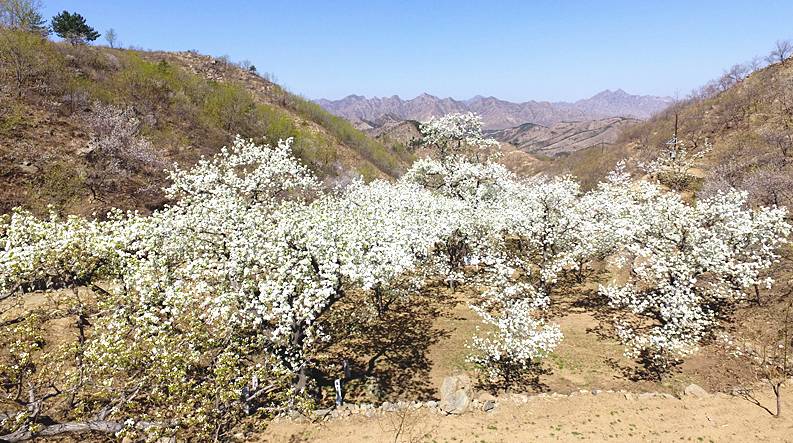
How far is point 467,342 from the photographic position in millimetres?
25156

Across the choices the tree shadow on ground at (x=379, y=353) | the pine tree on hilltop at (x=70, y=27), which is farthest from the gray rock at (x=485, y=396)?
the pine tree on hilltop at (x=70, y=27)

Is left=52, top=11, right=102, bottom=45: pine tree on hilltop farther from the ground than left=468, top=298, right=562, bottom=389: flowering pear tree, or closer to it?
farther from the ground

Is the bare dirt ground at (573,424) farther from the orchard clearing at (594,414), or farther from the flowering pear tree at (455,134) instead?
the flowering pear tree at (455,134)

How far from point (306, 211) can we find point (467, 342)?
547 inches

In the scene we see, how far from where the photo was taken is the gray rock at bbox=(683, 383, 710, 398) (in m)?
19.2

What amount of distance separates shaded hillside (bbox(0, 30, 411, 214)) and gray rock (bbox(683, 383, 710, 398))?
47.0 m

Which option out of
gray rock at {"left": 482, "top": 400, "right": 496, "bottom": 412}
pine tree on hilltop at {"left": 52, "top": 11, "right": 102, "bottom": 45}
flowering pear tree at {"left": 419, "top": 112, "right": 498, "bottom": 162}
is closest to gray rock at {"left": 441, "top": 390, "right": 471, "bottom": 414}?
gray rock at {"left": 482, "top": 400, "right": 496, "bottom": 412}

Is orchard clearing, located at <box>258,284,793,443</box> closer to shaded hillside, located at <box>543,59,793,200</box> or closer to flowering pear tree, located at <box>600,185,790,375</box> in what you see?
flowering pear tree, located at <box>600,185,790,375</box>

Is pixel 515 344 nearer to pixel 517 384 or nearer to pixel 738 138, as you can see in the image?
pixel 517 384

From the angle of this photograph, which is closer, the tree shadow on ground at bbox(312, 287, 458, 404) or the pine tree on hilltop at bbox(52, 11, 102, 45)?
the tree shadow on ground at bbox(312, 287, 458, 404)

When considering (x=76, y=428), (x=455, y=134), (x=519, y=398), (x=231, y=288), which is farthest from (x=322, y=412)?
(x=455, y=134)

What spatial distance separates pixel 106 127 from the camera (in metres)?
46.8

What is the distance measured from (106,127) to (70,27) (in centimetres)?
4685

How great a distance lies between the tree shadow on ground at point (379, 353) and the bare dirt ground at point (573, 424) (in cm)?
254
